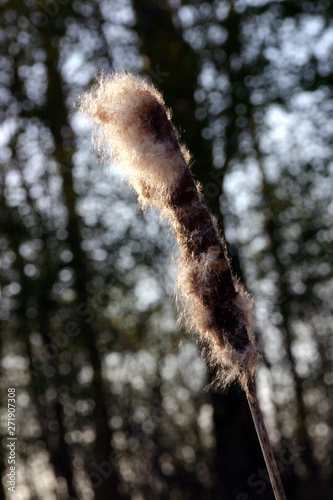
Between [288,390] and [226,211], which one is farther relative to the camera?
[288,390]

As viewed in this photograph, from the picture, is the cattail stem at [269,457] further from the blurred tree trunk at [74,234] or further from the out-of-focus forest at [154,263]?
the blurred tree trunk at [74,234]

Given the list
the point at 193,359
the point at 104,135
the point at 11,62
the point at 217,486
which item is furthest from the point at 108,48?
the point at 217,486

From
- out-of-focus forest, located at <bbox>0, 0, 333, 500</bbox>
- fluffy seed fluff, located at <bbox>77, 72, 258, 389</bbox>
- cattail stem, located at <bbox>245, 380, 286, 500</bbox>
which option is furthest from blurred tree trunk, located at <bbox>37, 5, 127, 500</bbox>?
cattail stem, located at <bbox>245, 380, 286, 500</bbox>

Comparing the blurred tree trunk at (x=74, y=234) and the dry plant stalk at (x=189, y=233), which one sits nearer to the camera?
the dry plant stalk at (x=189, y=233)

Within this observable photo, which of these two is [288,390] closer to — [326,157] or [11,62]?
[326,157]

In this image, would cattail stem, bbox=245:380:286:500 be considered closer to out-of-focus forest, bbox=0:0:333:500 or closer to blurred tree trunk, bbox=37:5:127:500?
out-of-focus forest, bbox=0:0:333:500

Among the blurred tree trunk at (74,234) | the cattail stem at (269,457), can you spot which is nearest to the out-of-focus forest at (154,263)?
the blurred tree trunk at (74,234)

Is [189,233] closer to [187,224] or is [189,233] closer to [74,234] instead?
[187,224]
